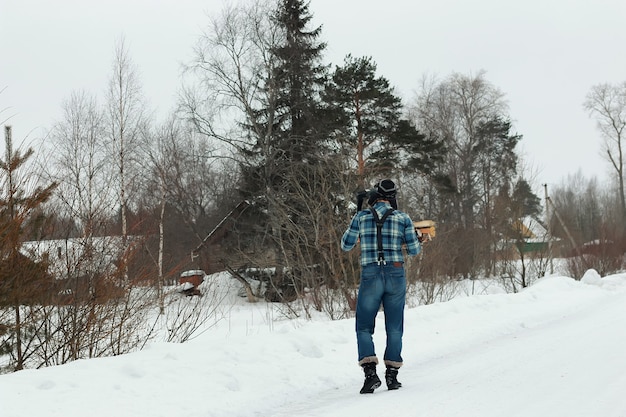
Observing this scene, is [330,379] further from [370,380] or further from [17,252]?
A: [17,252]

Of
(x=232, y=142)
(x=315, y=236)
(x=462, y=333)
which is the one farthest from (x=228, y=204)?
(x=462, y=333)

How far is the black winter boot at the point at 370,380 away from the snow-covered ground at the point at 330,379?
3.6 inches

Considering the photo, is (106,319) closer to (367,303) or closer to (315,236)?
(367,303)

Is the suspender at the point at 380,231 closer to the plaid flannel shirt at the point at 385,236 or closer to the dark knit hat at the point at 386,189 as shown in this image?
the plaid flannel shirt at the point at 385,236

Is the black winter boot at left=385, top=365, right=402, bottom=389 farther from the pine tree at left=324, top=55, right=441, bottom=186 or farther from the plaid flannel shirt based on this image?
the pine tree at left=324, top=55, right=441, bottom=186

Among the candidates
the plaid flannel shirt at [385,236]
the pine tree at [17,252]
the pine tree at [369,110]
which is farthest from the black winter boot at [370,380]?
the pine tree at [369,110]

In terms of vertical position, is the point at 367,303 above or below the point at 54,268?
below

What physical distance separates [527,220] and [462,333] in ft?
53.0

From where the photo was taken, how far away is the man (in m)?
5.36

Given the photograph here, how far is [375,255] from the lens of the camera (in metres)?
5.43

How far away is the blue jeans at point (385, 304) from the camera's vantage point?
5383mm

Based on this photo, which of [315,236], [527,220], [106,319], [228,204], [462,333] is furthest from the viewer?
[228,204]

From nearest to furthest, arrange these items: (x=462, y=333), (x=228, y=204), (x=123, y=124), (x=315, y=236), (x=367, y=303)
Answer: (x=367, y=303)
(x=462, y=333)
(x=315, y=236)
(x=123, y=124)
(x=228, y=204)

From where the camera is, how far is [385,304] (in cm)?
545
